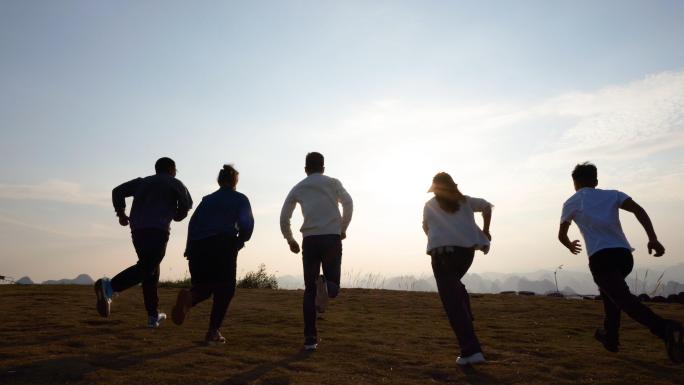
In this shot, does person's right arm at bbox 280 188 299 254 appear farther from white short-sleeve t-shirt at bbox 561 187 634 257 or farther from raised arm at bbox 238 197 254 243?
white short-sleeve t-shirt at bbox 561 187 634 257

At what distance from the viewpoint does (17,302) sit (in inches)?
362

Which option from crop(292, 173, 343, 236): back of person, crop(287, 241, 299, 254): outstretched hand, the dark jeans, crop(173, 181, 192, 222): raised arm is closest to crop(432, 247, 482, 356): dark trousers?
crop(292, 173, 343, 236): back of person

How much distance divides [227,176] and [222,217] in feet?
1.79

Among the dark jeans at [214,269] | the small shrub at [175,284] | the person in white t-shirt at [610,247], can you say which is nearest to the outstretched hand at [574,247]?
the person in white t-shirt at [610,247]

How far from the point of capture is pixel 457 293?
523 cm

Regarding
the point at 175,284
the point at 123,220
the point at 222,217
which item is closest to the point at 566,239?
the point at 222,217

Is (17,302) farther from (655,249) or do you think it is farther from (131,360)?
(655,249)

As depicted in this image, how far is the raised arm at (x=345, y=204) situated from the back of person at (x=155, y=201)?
1.99 m

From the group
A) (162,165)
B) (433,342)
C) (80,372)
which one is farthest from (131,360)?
(433,342)

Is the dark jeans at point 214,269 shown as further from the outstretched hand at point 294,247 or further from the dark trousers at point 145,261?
the outstretched hand at point 294,247

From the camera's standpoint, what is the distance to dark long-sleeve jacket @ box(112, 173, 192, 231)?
6628 mm

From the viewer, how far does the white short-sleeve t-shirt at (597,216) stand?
5379 mm

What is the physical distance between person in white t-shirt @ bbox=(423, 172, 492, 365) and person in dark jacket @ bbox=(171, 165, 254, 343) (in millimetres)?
2195

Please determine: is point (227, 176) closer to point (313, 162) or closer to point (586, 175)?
point (313, 162)
